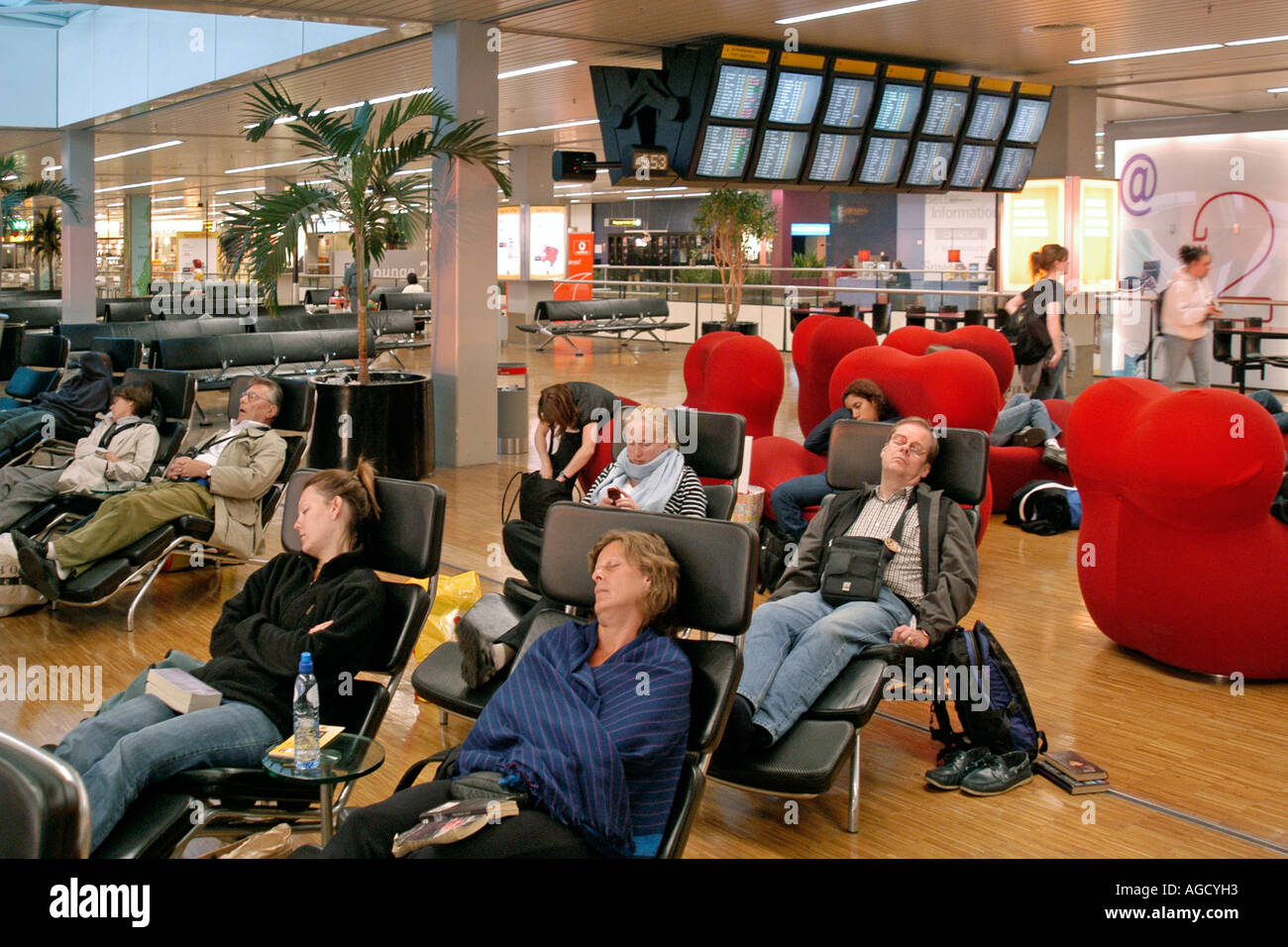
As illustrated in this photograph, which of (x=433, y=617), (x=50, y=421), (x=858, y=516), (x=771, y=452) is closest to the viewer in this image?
(x=858, y=516)

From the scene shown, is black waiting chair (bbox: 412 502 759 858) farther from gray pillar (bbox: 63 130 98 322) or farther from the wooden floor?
gray pillar (bbox: 63 130 98 322)

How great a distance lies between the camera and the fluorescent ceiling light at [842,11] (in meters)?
8.12

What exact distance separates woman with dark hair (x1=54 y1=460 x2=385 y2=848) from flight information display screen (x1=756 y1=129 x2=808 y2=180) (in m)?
7.01

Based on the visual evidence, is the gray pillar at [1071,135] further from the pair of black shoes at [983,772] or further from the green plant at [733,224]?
the pair of black shoes at [983,772]

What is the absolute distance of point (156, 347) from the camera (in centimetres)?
1155

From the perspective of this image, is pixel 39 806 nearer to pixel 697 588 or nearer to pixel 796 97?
pixel 697 588

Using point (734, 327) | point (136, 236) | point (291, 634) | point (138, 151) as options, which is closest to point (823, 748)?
point (291, 634)

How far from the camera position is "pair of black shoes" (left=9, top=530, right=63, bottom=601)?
16.9 ft

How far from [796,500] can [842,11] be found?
4238 mm

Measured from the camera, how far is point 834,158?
10.3 metres
